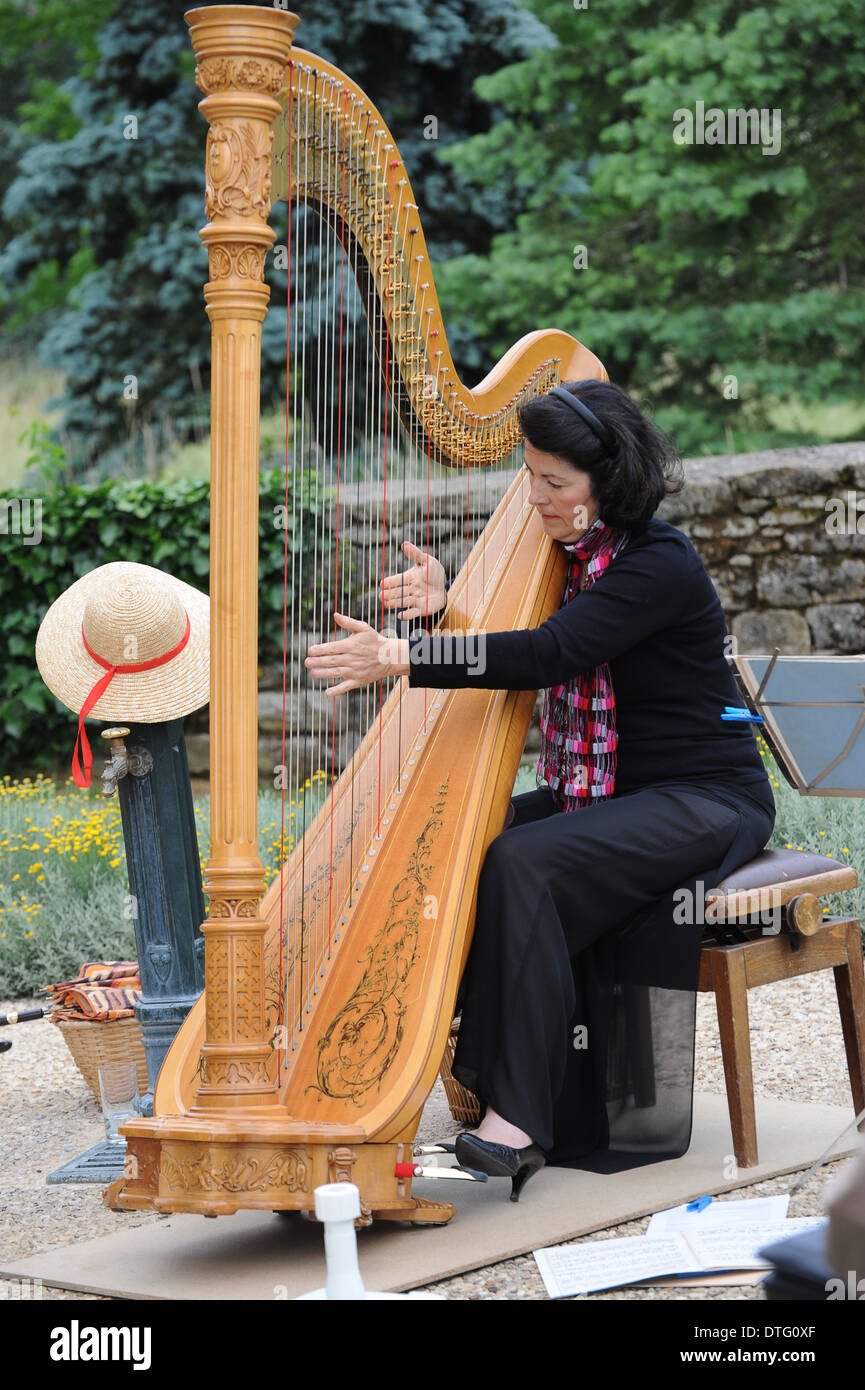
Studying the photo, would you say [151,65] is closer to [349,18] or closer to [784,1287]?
[349,18]

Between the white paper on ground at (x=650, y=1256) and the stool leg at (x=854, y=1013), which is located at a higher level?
the stool leg at (x=854, y=1013)

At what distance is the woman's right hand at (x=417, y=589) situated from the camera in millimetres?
2938

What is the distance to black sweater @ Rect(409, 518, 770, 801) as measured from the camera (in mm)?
2875

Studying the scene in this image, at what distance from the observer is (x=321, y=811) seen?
3.02 meters

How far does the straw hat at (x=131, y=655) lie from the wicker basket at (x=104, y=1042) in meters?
0.78

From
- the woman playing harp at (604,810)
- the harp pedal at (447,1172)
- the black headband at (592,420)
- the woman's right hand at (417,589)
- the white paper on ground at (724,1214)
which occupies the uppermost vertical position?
the black headband at (592,420)

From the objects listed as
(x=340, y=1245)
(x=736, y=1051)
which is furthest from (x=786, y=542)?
(x=340, y=1245)

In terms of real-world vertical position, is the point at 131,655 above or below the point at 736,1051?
above

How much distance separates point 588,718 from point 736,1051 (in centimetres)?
66

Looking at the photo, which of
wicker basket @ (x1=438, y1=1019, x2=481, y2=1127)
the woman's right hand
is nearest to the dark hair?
the woman's right hand

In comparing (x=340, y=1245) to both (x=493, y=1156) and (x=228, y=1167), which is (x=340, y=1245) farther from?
(x=493, y=1156)

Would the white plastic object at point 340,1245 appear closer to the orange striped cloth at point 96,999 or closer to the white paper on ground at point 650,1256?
the white paper on ground at point 650,1256

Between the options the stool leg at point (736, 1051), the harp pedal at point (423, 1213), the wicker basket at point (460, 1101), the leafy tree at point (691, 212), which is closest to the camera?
the harp pedal at point (423, 1213)

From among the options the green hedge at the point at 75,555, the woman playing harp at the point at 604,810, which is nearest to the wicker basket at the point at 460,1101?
the woman playing harp at the point at 604,810
